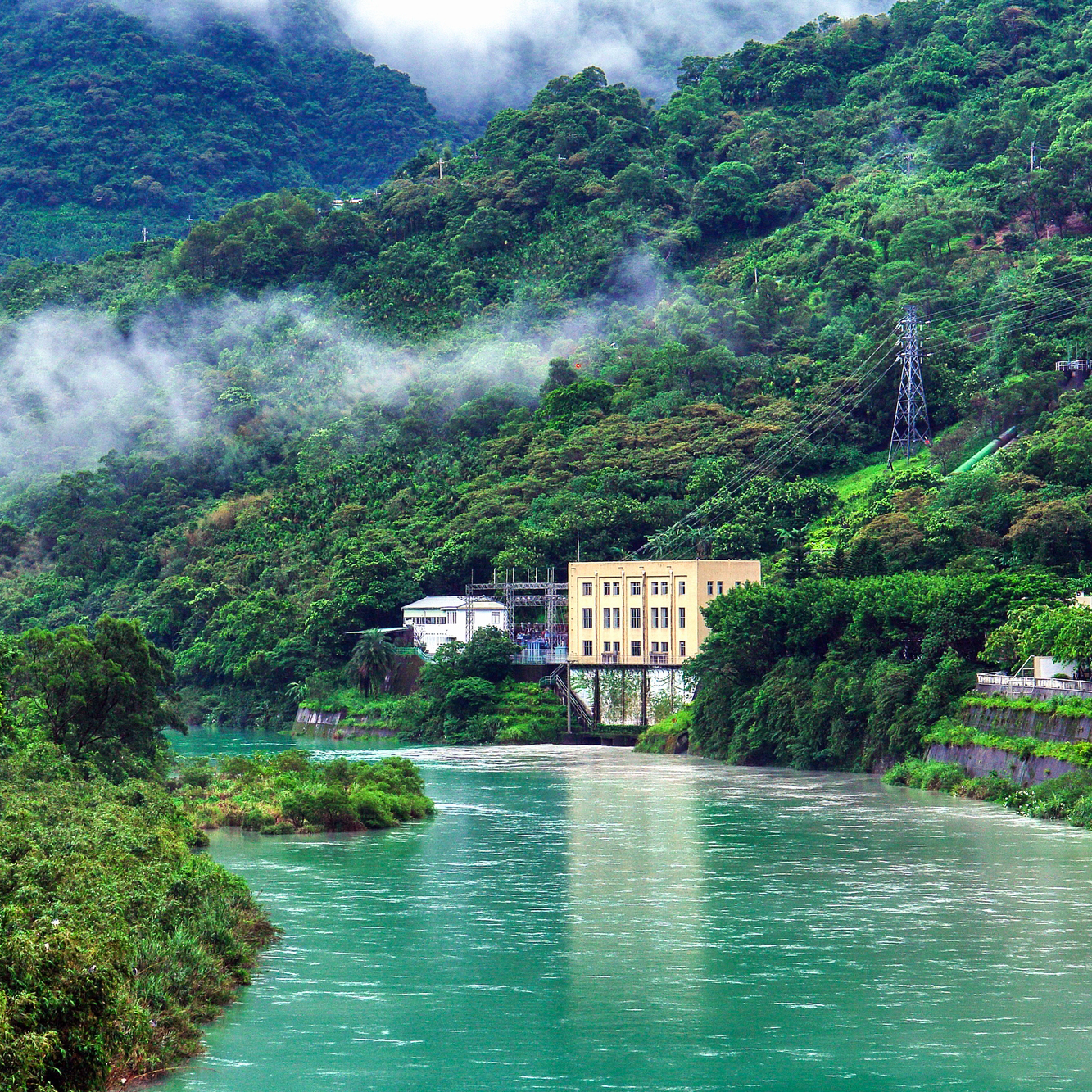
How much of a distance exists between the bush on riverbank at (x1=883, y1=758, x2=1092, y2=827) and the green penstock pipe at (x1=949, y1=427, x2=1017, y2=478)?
34.2 m

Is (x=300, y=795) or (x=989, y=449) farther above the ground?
(x=989, y=449)

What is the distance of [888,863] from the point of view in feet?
137

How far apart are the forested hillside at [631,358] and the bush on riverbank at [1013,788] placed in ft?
10.8

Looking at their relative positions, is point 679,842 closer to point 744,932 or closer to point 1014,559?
point 744,932

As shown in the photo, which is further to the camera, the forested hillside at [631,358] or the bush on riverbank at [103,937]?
the forested hillside at [631,358]

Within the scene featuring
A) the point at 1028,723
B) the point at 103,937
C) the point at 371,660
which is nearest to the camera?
the point at 103,937

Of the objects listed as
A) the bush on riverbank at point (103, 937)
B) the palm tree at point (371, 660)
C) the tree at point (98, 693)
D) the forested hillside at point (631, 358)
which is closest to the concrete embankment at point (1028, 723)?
the forested hillside at point (631, 358)

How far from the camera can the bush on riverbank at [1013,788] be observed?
4712cm

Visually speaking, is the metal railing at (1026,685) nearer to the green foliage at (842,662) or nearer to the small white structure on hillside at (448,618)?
the green foliage at (842,662)

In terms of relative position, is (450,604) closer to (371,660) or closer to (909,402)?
(371,660)

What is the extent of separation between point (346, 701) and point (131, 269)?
3758 inches

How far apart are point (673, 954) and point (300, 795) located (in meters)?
20.1

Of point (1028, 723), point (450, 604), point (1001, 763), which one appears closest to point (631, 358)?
point (450, 604)

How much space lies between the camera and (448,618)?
92.6 m
